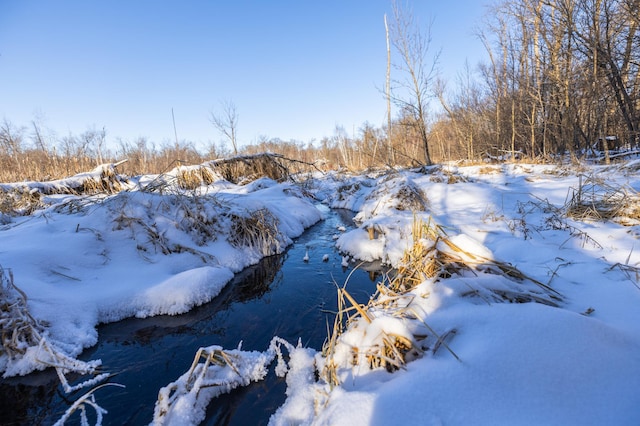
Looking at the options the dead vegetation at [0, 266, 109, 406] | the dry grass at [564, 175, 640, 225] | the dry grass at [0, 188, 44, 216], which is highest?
the dry grass at [0, 188, 44, 216]

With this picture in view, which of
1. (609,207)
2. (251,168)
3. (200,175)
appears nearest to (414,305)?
(609,207)

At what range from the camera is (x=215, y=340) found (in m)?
2.43

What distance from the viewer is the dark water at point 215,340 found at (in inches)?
66.1

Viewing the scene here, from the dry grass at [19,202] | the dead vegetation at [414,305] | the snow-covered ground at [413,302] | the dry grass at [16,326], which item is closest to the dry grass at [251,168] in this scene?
the dry grass at [19,202]

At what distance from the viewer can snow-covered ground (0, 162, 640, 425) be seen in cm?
102

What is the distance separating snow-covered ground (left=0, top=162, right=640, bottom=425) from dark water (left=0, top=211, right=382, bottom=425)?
0.14 meters

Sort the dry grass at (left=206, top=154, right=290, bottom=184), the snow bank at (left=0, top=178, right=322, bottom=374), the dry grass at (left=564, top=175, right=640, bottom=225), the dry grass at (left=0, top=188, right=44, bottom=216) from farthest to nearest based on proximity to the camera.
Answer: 1. the dry grass at (left=206, top=154, right=290, bottom=184)
2. the dry grass at (left=0, top=188, right=44, bottom=216)
3. the dry grass at (left=564, top=175, right=640, bottom=225)
4. the snow bank at (left=0, top=178, right=322, bottom=374)

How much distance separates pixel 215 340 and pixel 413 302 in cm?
183

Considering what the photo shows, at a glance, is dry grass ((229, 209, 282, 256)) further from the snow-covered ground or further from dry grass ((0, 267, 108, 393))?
dry grass ((0, 267, 108, 393))

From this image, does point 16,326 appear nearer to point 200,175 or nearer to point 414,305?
point 414,305

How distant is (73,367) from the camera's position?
1986 mm

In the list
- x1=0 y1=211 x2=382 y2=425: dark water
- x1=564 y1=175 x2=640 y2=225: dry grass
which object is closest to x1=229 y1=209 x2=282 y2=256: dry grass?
x1=0 y1=211 x2=382 y2=425: dark water

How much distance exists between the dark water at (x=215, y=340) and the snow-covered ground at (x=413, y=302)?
136mm

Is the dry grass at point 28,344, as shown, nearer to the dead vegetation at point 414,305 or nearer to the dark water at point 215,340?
the dark water at point 215,340
